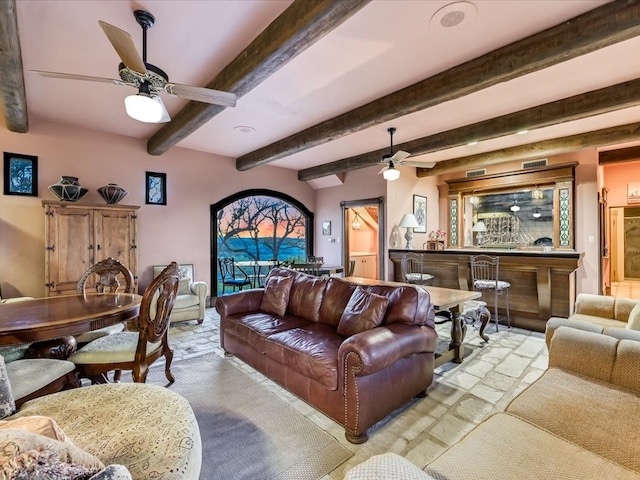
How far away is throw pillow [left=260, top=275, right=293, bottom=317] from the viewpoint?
3.41 m

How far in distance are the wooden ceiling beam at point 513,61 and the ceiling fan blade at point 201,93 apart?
1751 millimetres

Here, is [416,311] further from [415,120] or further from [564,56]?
[415,120]

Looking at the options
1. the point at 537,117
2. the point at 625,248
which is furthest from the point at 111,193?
the point at 625,248

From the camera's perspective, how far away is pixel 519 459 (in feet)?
3.83

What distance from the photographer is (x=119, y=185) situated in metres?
5.00

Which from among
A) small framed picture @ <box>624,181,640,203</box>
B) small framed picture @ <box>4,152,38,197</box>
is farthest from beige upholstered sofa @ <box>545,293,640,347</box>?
small framed picture @ <box>4,152,38,197</box>

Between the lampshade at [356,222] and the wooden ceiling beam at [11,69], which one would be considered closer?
the wooden ceiling beam at [11,69]

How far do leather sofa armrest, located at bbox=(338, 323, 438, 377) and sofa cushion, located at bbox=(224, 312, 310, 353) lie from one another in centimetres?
99

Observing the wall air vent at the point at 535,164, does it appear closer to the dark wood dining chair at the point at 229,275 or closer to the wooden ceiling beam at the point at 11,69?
the dark wood dining chair at the point at 229,275

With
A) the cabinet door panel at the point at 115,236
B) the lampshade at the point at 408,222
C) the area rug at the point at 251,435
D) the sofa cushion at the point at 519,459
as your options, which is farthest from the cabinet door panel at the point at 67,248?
the lampshade at the point at 408,222

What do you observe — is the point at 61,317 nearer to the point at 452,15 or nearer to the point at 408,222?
the point at 452,15

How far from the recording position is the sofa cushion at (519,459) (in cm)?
110

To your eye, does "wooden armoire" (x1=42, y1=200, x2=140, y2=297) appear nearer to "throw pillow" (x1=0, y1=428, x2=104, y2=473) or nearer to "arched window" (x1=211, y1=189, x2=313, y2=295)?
"arched window" (x1=211, y1=189, x2=313, y2=295)

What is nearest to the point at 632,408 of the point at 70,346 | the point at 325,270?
the point at 70,346
